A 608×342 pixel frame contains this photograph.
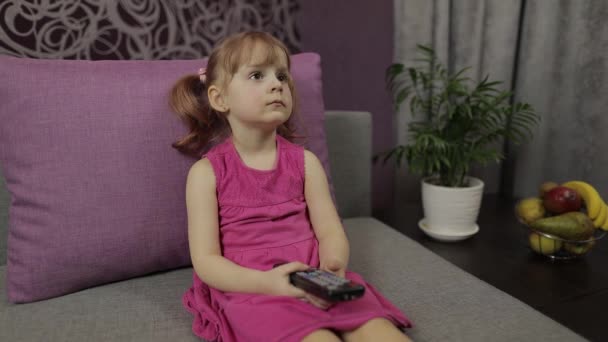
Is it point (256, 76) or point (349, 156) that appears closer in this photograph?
point (256, 76)

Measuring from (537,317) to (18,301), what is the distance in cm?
104

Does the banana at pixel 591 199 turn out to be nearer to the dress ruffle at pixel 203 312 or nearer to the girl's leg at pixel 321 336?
the girl's leg at pixel 321 336

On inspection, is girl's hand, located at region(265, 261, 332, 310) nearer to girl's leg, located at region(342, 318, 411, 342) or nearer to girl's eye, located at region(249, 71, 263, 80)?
girl's leg, located at region(342, 318, 411, 342)

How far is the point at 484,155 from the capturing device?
1.42m

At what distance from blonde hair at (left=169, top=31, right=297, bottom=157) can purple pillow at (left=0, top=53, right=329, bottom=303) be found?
1.1 inches

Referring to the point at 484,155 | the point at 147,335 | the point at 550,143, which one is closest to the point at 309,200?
the point at 147,335

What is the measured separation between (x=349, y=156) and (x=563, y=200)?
0.63 metres

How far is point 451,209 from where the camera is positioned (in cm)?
142

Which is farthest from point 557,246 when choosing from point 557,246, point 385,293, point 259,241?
point 259,241

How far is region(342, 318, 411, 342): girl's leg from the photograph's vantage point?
28.8 inches

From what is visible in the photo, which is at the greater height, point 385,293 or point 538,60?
point 538,60

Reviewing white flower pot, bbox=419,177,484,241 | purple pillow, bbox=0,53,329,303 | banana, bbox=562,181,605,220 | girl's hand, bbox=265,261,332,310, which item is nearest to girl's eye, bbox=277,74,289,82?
purple pillow, bbox=0,53,329,303

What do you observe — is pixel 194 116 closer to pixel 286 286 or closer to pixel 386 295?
pixel 286 286

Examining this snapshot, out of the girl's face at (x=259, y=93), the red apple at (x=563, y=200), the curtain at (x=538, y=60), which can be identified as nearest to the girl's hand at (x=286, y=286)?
the girl's face at (x=259, y=93)
